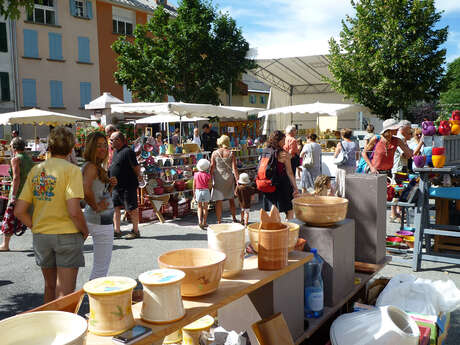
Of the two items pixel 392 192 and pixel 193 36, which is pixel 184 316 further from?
pixel 193 36

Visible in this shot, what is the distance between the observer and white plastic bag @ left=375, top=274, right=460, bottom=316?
326cm

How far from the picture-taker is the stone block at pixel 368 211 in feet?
11.3

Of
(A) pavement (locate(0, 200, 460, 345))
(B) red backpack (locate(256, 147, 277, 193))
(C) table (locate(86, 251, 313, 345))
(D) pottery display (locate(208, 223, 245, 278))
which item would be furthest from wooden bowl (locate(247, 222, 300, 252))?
(B) red backpack (locate(256, 147, 277, 193))

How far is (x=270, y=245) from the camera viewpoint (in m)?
2.32

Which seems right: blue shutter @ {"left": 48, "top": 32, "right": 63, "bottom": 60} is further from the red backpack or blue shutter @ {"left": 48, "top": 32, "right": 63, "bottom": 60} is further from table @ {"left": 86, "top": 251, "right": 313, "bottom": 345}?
table @ {"left": 86, "top": 251, "right": 313, "bottom": 345}

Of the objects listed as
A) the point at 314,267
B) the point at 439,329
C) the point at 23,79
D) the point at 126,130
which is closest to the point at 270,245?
the point at 314,267

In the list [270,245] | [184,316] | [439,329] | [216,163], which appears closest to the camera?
[184,316]

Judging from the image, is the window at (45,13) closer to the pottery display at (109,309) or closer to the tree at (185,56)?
the tree at (185,56)

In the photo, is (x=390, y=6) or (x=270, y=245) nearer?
(x=270, y=245)

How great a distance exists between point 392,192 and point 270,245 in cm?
573

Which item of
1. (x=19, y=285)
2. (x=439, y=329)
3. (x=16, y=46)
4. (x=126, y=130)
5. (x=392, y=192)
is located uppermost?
(x=16, y=46)

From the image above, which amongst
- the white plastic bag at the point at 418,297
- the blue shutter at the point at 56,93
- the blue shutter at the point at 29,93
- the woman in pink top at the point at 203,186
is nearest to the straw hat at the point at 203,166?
the woman in pink top at the point at 203,186

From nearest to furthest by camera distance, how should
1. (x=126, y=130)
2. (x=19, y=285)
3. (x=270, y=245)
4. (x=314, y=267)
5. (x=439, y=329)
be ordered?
(x=270, y=245)
(x=314, y=267)
(x=439, y=329)
(x=19, y=285)
(x=126, y=130)

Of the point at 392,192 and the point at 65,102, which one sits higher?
the point at 65,102
